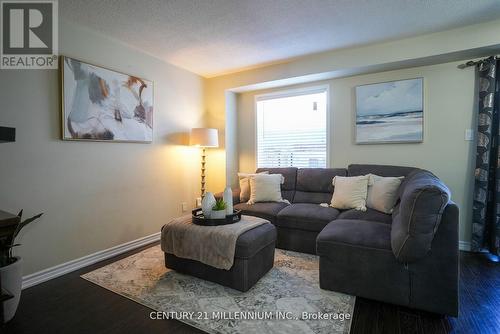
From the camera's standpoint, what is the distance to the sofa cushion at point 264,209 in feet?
10.0

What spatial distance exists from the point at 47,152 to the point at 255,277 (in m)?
2.25

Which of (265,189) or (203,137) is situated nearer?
(265,189)

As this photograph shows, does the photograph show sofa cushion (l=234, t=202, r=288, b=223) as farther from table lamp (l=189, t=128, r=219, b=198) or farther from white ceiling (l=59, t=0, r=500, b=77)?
white ceiling (l=59, t=0, r=500, b=77)

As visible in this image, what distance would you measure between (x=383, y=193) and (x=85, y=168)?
3.25 m

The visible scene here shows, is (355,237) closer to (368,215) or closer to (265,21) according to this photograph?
(368,215)

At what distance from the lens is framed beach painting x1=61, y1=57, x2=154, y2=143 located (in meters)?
2.52

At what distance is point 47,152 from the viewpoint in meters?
2.39

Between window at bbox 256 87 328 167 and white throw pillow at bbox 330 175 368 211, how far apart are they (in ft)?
2.47

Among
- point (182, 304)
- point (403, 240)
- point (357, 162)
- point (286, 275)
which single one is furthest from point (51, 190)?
point (357, 162)

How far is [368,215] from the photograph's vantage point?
270 centimetres

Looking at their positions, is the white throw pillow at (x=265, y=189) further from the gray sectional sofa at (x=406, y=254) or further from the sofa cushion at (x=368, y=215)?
the gray sectional sofa at (x=406, y=254)

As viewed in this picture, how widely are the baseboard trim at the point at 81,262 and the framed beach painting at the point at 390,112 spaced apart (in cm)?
319

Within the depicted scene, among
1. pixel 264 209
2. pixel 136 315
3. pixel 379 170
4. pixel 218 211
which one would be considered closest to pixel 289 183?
pixel 264 209

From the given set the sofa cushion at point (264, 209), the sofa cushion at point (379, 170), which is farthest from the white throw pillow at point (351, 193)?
the sofa cushion at point (264, 209)
